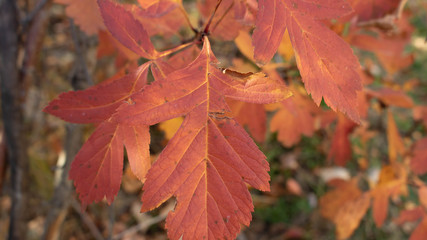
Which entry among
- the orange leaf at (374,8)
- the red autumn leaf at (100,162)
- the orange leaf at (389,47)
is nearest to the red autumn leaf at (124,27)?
the red autumn leaf at (100,162)

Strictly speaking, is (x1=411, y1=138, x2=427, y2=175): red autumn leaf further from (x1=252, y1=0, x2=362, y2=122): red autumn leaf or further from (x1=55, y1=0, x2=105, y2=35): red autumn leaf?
(x1=55, y1=0, x2=105, y2=35): red autumn leaf

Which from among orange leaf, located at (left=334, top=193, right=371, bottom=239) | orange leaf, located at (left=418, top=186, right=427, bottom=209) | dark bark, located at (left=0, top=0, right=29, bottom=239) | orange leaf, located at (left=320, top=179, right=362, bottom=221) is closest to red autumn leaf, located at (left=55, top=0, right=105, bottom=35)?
dark bark, located at (left=0, top=0, right=29, bottom=239)

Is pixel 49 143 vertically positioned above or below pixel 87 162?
below

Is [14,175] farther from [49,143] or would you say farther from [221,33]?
[49,143]

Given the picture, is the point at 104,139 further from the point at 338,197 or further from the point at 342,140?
the point at 338,197

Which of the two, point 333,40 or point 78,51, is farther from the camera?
point 78,51

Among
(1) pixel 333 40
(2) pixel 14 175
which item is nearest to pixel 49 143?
(2) pixel 14 175
